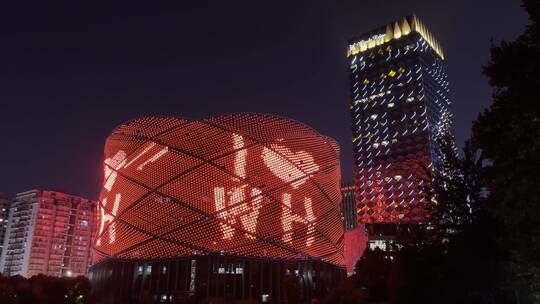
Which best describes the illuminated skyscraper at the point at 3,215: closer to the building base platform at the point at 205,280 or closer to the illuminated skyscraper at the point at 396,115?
the building base platform at the point at 205,280

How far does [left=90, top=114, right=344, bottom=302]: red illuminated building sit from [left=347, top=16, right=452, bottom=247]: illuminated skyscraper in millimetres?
91606

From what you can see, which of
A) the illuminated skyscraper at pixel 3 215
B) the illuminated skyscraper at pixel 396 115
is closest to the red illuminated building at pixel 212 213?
the illuminated skyscraper at pixel 396 115

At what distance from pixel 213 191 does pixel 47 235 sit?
114251 mm

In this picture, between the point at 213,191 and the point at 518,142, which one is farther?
the point at 213,191

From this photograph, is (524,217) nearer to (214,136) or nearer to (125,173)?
(214,136)

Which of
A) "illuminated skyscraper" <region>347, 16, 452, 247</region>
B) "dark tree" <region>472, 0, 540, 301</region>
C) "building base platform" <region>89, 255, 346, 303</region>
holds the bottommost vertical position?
"building base platform" <region>89, 255, 346, 303</region>

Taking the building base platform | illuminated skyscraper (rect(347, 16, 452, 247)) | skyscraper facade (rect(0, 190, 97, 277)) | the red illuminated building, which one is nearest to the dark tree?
the building base platform

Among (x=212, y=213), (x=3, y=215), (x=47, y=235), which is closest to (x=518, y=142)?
(x=212, y=213)

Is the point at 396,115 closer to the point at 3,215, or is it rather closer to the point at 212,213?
the point at 212,213

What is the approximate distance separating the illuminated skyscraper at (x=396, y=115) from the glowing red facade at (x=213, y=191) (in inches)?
3606

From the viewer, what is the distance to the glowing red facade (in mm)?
53062

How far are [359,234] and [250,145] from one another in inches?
2748

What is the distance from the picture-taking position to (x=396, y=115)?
154 meters

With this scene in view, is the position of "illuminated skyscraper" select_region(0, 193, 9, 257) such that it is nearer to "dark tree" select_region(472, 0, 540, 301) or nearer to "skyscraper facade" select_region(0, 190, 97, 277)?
"skyscraper facade" select_region(0, 190, 97, 277)
